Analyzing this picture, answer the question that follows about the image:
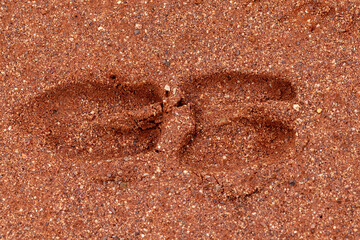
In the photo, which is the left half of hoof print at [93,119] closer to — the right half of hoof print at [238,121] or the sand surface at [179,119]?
the sand surface at [179,119]

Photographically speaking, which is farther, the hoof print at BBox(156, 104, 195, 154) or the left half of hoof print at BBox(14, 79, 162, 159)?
the left half of hoof print at BBox(14, 79, 162, 159)

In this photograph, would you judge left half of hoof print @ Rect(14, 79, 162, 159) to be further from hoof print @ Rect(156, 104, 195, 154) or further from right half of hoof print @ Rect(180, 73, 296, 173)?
right half of hoof print @ Rect(180, 73, 296, 173)

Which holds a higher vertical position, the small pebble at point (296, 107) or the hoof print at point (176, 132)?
the small pebble at point (296, 107)

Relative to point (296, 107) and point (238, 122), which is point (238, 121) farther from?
point (296, 107)

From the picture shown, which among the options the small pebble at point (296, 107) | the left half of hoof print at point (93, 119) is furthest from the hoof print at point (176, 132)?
the small pebble at point (296, 107)

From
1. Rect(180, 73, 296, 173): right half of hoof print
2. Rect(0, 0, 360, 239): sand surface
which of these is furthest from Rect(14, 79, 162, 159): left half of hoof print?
Rect(180, 73, 296, 173): right half of hoof print

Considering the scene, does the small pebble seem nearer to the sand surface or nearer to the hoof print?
the sand surface

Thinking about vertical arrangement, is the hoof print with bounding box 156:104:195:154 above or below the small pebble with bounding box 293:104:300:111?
below

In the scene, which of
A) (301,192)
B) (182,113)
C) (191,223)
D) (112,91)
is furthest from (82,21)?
(301,192)
